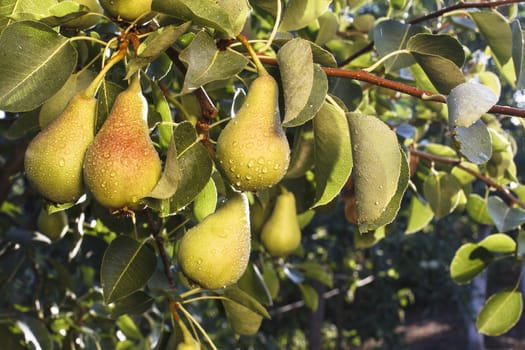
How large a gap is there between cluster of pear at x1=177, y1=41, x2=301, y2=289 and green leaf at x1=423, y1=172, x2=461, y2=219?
0.58 meters

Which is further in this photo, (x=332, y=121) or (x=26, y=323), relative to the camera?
(x=26, y=323)

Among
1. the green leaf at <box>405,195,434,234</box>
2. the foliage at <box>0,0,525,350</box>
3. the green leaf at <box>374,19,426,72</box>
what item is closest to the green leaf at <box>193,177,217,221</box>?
the foliage at <box>0,0,525,350</box>

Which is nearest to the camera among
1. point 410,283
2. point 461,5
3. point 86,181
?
point 86,181

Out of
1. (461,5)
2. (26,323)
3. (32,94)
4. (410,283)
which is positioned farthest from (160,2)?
(410,283)

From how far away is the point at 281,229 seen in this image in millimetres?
1080

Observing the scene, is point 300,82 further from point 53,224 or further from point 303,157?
point 53,224

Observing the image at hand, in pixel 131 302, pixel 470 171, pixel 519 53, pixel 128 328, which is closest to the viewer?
pixel 519 53

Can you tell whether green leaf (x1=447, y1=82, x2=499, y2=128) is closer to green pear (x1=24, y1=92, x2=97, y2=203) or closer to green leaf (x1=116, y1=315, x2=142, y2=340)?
green pear (x1=24, y1=92, x2=97, y2=203)

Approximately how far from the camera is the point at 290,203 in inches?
43.2

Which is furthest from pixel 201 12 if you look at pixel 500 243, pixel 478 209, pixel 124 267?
pixel 478 209

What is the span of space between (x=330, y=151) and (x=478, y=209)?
756mm

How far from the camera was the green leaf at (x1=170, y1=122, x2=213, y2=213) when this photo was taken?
0.69 metres

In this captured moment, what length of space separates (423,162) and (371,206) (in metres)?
0.74

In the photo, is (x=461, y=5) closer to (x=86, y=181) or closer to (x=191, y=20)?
(x=191, y=20)
